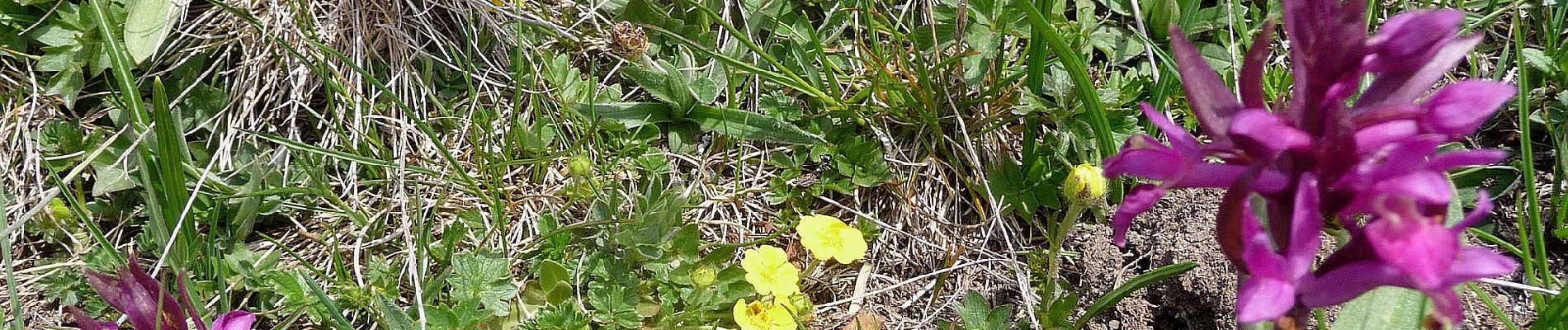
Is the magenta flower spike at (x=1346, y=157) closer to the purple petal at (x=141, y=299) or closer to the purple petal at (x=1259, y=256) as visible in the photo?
the purple petal at (x=1259, y=256)

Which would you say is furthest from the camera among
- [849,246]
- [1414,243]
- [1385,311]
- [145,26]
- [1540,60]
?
[145,26]

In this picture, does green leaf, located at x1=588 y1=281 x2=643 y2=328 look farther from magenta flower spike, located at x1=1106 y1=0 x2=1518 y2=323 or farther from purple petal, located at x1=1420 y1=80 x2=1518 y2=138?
purple petal, located at x1=1420 y1=80 x2=1518 y2=138

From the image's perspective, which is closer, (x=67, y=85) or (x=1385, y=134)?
(x=1385, y=134)

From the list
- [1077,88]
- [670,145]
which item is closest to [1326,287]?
[1077,88]

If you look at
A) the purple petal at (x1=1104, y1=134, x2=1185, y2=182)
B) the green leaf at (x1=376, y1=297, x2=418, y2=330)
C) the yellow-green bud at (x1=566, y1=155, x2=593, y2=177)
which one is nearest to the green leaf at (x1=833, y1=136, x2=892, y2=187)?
the yellow-green bud at (x1=566, y1=155, x2=593, y2=177)

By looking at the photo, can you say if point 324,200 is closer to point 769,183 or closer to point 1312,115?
point 769,183

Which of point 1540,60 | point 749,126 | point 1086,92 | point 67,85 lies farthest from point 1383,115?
point 67,85

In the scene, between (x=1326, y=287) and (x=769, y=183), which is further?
(x=769, y=183)

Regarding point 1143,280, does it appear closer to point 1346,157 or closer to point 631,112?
point 1346,157
